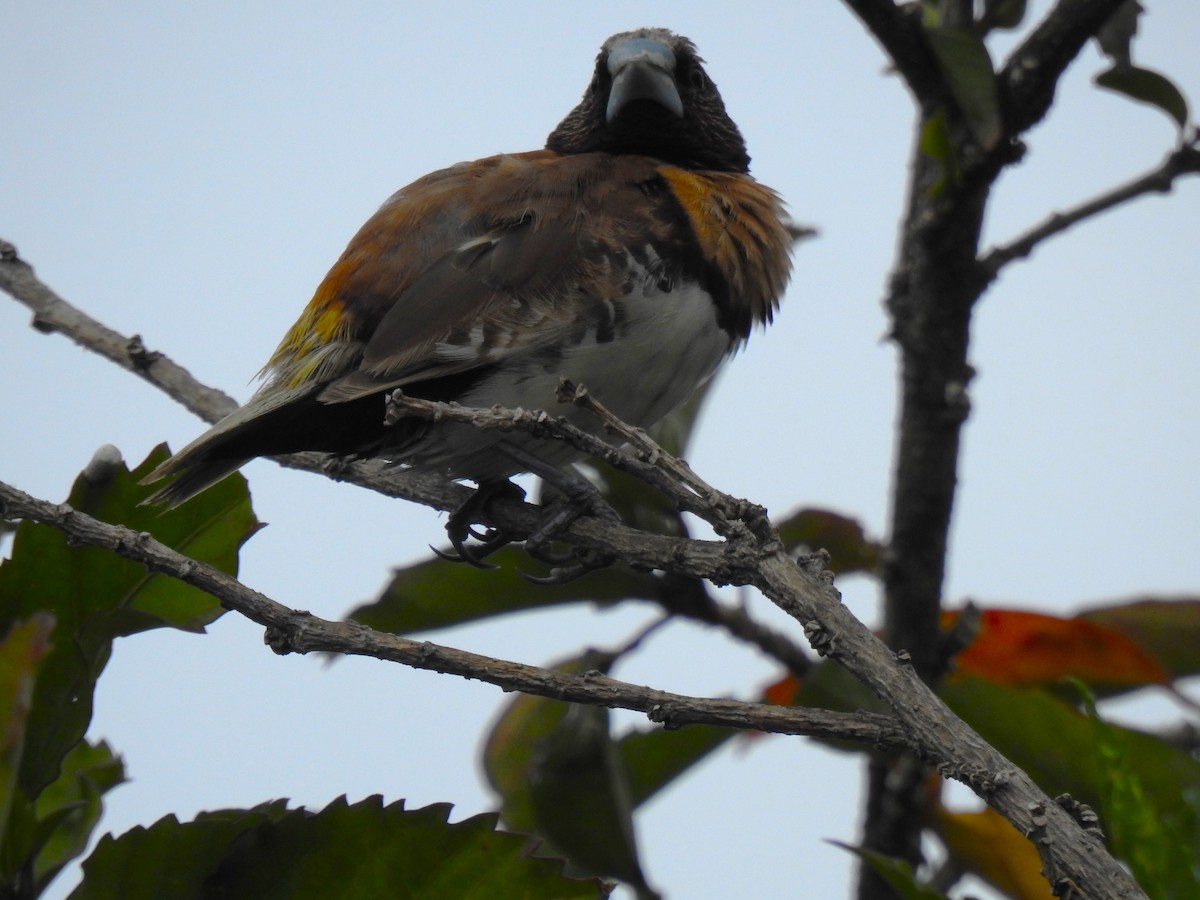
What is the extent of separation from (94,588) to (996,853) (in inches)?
63.6

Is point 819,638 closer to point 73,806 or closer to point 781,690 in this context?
point 73,806

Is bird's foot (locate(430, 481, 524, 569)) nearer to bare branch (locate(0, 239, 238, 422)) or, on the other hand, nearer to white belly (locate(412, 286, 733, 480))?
white belly (locate(412, 286, 733, 480))

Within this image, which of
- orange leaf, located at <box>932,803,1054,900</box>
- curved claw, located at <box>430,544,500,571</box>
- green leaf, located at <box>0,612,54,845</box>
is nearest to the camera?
green leaf, located at <box>0,612,54,845</box>

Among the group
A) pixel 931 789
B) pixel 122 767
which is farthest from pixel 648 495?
pixel 122 767

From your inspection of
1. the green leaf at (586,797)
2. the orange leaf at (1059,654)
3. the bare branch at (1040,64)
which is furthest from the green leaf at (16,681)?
the bare branch at (1040,64)

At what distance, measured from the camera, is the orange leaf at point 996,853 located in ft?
7.82

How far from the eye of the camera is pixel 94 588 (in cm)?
213

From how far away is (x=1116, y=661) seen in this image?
271cm

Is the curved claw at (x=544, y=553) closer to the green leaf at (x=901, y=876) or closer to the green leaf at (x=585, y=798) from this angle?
the green leaf at (x=585, y=798)

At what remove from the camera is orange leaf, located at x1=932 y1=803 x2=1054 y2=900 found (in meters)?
2.38

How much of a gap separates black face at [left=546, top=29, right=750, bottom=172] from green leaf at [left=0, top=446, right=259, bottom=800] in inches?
79.7

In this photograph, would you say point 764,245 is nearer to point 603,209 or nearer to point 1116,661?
point 603,209

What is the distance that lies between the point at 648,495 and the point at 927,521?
659 millimetres

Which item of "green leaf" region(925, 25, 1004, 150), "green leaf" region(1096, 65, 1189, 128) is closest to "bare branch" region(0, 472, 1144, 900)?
"green leaf" region(925, 25, 1004, 150)
